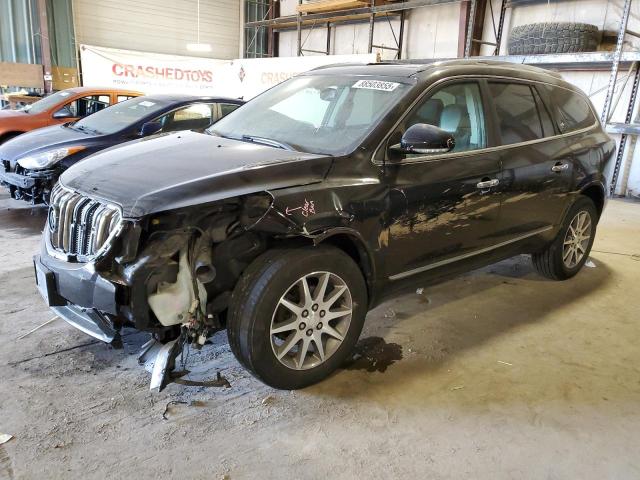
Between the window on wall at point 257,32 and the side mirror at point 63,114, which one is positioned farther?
the window on wall at point 257,32

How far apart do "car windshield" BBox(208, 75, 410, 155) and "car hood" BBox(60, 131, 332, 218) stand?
19cm

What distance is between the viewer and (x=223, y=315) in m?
2.47

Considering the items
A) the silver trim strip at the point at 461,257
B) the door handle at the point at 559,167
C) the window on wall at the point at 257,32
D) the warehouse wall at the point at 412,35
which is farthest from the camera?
the window on wall at the point at 257,32

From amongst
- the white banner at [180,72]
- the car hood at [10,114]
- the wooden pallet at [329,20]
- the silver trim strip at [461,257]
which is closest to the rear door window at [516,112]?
the silver trim strip at [461,257]

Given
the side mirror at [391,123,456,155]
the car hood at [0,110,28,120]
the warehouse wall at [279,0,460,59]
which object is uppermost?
the warehouse wall at [279,0,460,59]

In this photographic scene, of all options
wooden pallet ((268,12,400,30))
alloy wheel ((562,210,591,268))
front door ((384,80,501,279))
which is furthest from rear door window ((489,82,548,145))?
wooden pallet ((268,12,400,30))

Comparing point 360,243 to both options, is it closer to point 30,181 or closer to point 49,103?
point 30,181

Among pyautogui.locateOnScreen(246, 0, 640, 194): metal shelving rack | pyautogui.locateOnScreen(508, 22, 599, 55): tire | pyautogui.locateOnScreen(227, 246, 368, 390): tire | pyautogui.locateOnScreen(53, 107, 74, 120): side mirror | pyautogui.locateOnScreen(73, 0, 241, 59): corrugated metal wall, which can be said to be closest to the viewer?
pyautogui.locateOnScreen(227, 246, 368, 390): tire

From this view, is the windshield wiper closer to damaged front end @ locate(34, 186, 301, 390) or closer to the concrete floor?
damaged front end @ locate(34, 186, 301, 390)

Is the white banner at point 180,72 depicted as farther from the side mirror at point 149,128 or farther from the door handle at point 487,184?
the door handle at point 487,184

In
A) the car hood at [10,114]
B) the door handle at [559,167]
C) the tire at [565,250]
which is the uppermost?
the car hood at [10,114]

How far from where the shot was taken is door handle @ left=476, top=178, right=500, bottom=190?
3.12 metres

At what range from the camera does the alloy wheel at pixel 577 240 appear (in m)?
4.14

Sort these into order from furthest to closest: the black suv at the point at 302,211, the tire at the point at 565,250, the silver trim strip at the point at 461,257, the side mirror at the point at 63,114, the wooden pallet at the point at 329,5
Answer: the wooden pallet at the point at 329,5
the side mirror at the point at 63,114
the tire at the point at 565,250
the silver trim strip at the point at 461,257
the black suv at the point at 302,211
